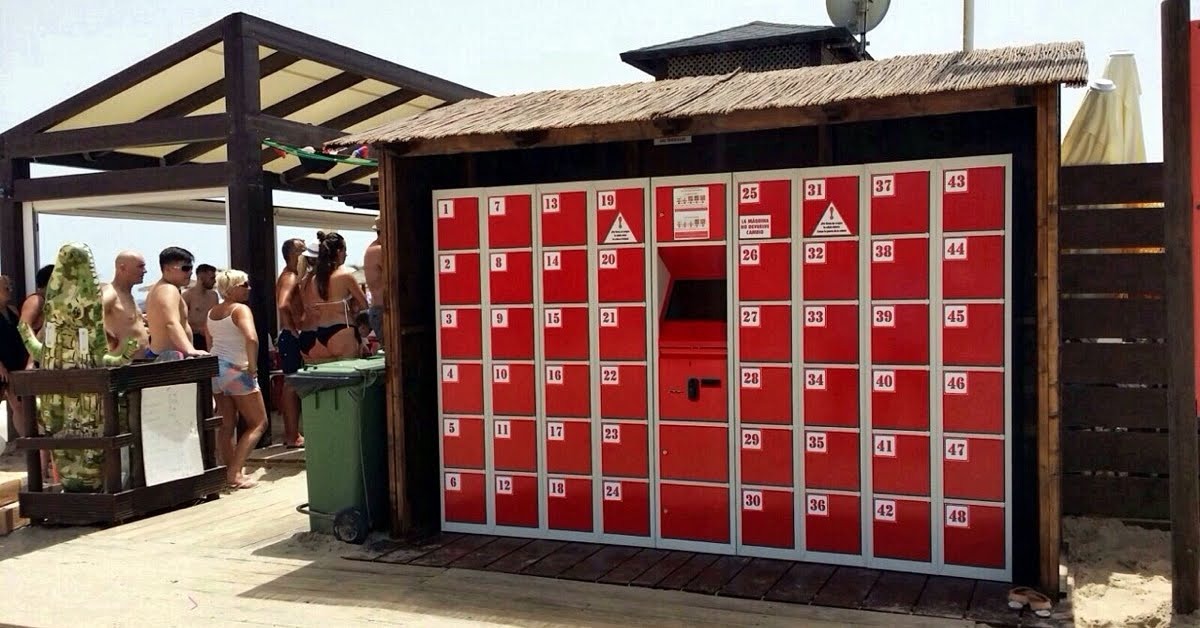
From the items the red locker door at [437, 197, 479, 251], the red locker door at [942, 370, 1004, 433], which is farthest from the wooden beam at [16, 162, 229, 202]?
the red locker door at [942, 370, 1004, 433]

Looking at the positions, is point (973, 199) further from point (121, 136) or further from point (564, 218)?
point (121, 136)

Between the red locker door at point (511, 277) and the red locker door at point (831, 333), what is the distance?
5.11 feet

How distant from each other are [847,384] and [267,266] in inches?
218

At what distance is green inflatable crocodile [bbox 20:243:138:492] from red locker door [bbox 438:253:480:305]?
227 centimetres

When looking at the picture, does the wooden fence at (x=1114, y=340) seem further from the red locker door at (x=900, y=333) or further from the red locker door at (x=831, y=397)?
the red locker door at (x=831, y=397)

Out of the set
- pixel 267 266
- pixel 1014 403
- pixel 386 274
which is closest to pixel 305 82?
pixel 267 266

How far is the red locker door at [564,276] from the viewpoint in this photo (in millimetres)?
5824

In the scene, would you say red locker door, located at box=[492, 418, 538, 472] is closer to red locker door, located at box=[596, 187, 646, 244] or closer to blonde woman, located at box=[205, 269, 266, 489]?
red locker door, located at box=[596, 187, 646, 244]

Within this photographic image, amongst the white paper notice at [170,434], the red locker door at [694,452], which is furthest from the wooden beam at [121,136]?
the red locker door at [694,452]

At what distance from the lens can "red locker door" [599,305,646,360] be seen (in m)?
5.70

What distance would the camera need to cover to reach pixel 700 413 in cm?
557

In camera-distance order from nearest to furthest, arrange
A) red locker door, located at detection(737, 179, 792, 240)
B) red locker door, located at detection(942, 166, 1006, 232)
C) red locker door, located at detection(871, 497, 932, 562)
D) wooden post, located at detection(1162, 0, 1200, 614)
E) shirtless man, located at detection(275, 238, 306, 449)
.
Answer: wooden post, located at detection(1162, 0, 1200, 614), red locker door, located at detection(942, 166, 1006, 232), red locker door, located at detection(871, 497, 932, 562), red locker door, located at detection(737, 179, 792, 240), shirtless man, located at detection(275, 238, 306, 449)

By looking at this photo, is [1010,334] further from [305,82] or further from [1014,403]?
[305,82]

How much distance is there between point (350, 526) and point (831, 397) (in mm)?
2749
